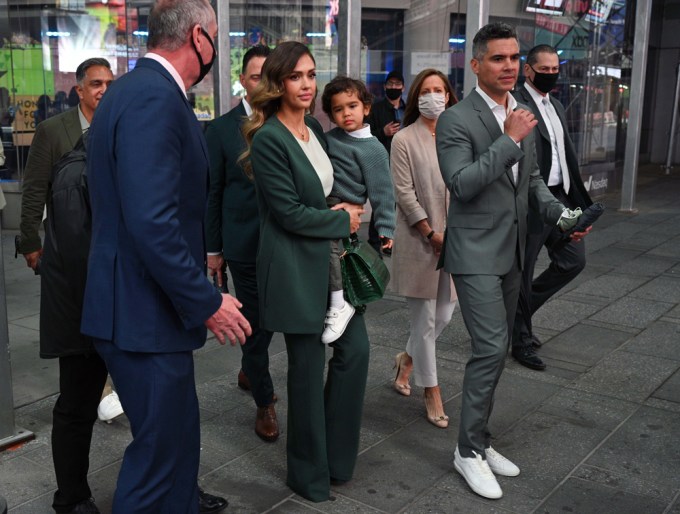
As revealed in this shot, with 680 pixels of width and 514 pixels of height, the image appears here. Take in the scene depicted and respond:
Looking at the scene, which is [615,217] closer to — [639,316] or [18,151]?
[639,316]

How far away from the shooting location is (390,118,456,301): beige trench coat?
462 cm

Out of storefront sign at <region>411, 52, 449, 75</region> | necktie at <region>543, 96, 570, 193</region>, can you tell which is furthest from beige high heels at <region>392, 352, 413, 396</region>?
storefront sign at <region>411, 52, 449, 75</region>

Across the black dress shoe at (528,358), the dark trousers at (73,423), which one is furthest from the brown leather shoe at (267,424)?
the black dress shoe at (528,358)

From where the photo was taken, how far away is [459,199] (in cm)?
373

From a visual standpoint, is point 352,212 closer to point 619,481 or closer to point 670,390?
point 619,481

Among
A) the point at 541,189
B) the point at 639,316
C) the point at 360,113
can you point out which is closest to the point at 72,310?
the point at 360,113

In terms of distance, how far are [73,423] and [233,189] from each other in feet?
4.91

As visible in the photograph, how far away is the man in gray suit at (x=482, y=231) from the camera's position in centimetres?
375

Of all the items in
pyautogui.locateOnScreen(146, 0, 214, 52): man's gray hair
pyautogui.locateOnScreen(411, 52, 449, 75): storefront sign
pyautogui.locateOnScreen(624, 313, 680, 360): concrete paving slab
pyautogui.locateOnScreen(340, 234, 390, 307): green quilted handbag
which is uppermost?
pyautogui.locateOnScreen(411, 52, 449, 75): storefront sign

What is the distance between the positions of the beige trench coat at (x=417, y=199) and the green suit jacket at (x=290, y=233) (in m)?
1.11

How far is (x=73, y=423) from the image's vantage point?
11.1 feet

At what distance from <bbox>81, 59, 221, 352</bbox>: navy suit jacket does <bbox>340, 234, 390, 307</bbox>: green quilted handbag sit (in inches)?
43.6

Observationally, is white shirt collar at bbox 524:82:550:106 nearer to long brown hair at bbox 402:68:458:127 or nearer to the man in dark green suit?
long brown hair at bbox 402:68:458:127

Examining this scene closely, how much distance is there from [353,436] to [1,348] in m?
1.79
